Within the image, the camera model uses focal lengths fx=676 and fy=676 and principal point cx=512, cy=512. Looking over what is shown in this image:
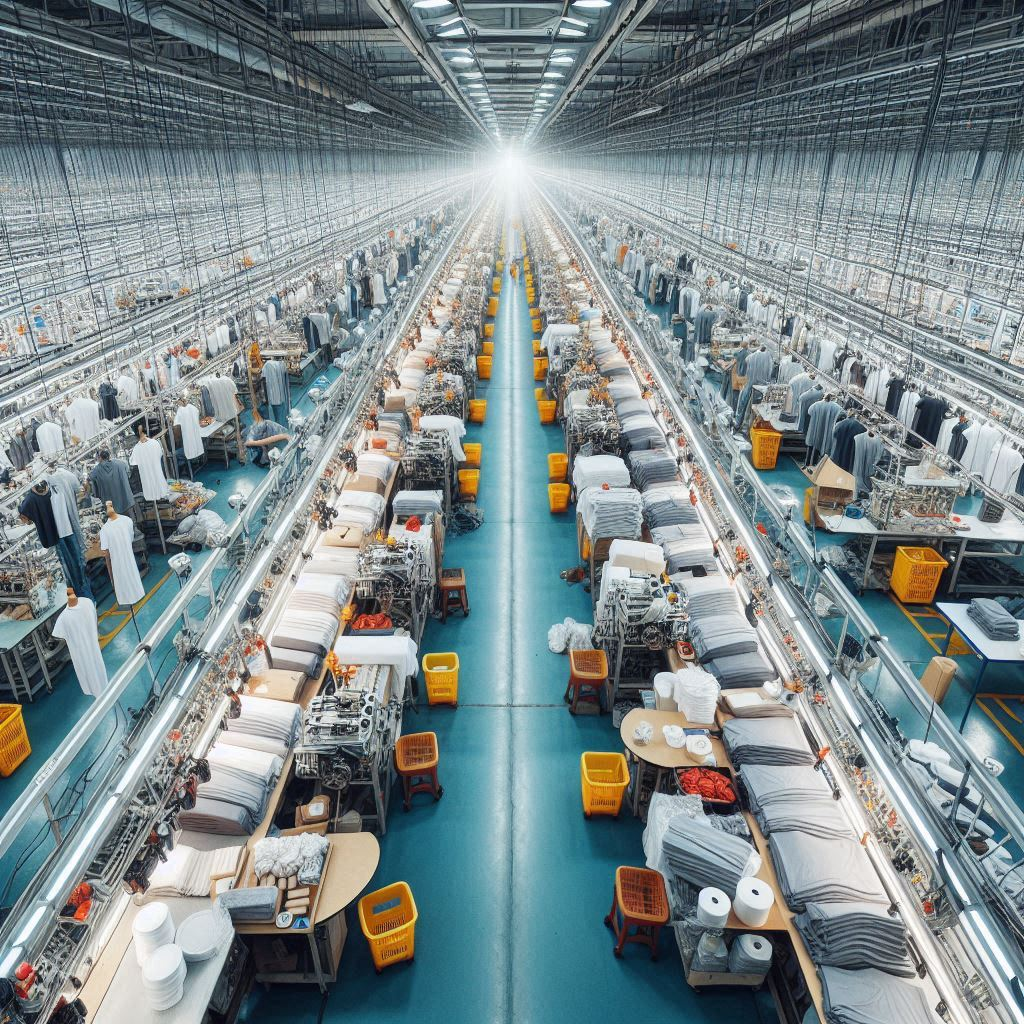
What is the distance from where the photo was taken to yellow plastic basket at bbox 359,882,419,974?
5.80 m

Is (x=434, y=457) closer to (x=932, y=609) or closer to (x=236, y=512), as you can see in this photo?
(x=236, y=512)

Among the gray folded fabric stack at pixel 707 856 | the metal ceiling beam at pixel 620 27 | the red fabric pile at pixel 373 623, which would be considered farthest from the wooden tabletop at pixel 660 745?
the metal ceiling beam at pixel 620 27

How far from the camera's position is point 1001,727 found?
8.37 metres

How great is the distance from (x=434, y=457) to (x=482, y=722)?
5.01 metres

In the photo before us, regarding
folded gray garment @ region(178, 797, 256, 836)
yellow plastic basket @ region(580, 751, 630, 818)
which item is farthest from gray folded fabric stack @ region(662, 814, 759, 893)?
folded gray garment @ region(178, 797, 256, 836)

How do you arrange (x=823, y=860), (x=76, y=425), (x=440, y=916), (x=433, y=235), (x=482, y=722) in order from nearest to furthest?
(x=823, y=860)
(x=440, y=916)
(x=482, y=722)
(x=76, y=425)
(x=433, y=235)

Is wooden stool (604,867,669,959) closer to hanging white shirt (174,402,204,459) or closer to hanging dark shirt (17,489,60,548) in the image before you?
hanging dark shirt (17,489,60,548)

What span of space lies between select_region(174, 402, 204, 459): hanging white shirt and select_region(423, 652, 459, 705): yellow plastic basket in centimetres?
693

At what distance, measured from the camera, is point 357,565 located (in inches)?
354

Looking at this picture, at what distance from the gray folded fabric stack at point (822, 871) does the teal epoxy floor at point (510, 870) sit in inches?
54.4

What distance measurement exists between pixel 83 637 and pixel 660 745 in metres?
6.08

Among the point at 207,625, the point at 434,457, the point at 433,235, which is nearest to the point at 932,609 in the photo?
the point at 434,457

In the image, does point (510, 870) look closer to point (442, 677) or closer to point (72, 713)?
point (442, 677)

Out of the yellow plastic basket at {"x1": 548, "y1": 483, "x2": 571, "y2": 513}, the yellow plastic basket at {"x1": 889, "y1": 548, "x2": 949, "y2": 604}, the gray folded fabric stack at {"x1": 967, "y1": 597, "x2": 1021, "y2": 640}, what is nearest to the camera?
the gray folded fabric stack at {"x1": 967, "y1": 597, "x2": 1021, "y2": 640}
